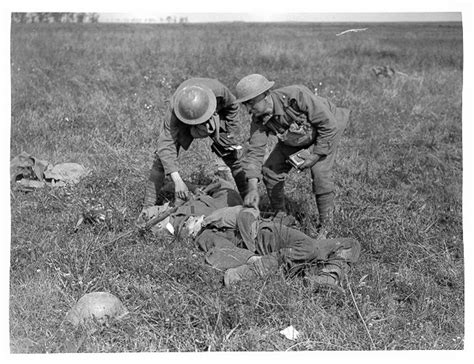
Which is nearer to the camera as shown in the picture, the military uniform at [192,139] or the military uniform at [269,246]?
the military uniform at [269,246]

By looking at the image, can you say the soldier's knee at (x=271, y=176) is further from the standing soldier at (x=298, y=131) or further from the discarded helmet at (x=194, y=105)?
the discarded helmet at (x=194, y=105)

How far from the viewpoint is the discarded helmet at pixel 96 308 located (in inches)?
151

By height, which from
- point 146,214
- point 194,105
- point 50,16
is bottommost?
point 146,214

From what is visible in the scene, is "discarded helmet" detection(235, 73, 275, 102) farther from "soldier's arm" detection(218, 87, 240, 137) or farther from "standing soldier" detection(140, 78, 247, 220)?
"soldier's arm" detection(218, 87, 240, 137)

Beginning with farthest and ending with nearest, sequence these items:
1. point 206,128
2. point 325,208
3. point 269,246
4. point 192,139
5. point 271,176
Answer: point 192,139 → point 271,176 → point 325,208 → point 206,128 → point 269,246

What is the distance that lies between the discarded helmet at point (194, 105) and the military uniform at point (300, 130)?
529mm

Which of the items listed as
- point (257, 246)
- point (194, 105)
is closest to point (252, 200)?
point (257, 246)

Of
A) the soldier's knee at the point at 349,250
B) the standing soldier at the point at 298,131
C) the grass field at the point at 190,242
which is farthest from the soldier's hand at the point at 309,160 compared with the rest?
the soldier's knee at the point at 349,250

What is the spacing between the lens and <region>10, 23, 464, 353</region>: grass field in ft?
12.7

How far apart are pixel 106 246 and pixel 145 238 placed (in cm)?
38

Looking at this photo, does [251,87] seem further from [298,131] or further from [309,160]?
[309,160]

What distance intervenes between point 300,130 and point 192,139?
4.14ft

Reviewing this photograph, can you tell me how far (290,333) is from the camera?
3.81 meters

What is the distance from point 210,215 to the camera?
5.27m
